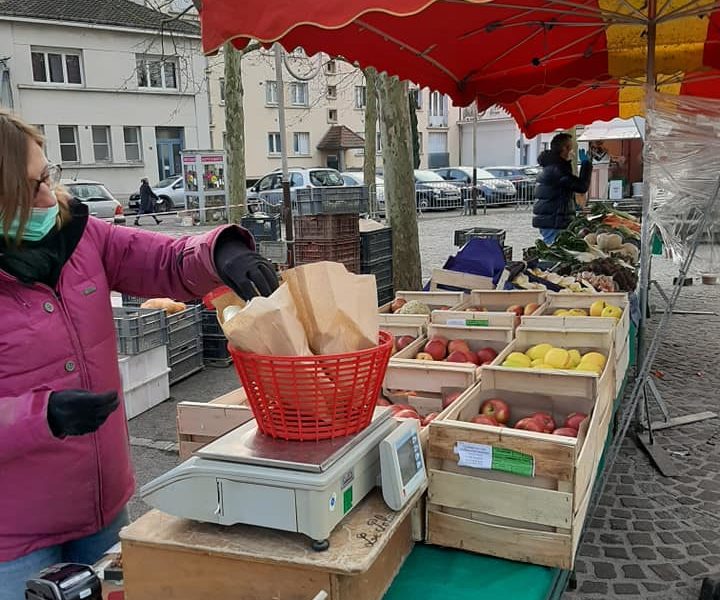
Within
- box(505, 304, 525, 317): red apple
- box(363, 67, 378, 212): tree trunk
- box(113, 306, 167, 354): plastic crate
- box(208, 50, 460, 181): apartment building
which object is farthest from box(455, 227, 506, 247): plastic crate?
box(208, 50, 460, 181): apartment building

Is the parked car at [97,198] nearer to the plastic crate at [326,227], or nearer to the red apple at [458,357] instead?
the plastic crate at [326,227]

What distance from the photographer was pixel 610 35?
5.95 metres

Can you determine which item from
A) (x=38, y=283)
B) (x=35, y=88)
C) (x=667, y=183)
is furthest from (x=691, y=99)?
(x=35, y=88)

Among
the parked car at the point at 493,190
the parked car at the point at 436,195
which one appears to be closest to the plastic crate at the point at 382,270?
the parked car at the point at 436,195

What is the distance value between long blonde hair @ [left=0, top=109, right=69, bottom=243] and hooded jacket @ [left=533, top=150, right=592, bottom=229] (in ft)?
23.7

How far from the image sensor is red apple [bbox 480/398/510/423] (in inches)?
105

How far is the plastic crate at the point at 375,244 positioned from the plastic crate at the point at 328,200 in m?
0.33

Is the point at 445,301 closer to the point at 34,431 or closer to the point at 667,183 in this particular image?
the point at 667,183

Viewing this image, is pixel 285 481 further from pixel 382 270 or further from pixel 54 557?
pixel 382 270

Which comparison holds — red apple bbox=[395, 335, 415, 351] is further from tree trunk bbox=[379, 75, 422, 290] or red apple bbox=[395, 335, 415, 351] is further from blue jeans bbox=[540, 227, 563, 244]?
blue jeans bbox=[540, 227, 563, 244]

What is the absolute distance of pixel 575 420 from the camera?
8.54ft

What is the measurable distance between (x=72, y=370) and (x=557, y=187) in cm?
731

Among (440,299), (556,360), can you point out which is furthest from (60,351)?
(440,299)

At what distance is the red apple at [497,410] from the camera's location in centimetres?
268
